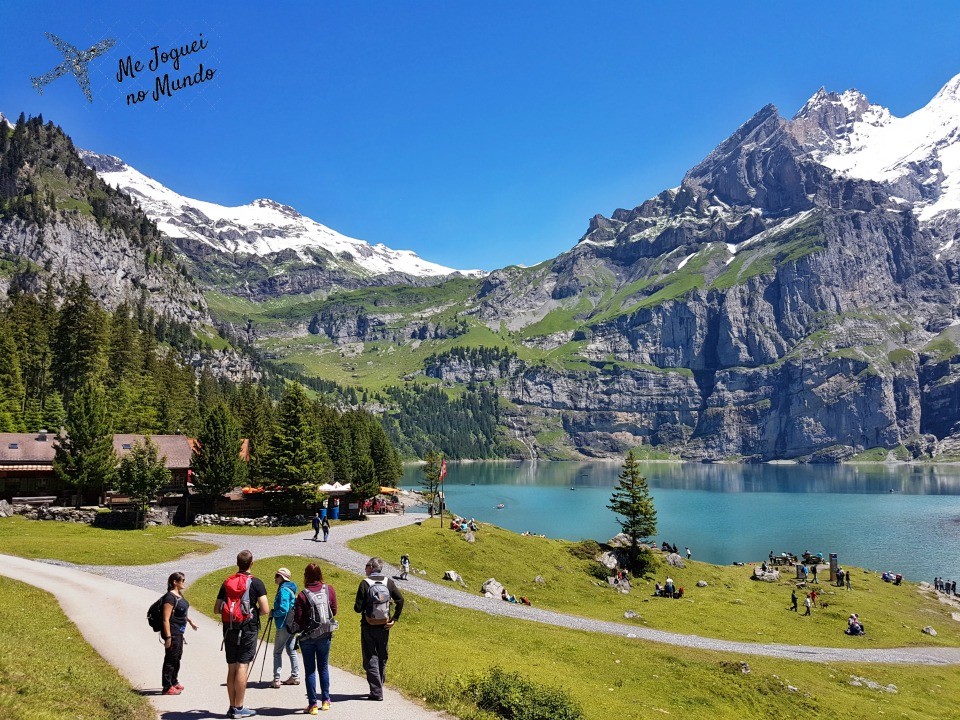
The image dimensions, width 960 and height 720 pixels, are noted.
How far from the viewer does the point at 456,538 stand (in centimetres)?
6138

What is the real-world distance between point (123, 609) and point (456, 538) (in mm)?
38402

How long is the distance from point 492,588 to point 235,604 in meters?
38.9

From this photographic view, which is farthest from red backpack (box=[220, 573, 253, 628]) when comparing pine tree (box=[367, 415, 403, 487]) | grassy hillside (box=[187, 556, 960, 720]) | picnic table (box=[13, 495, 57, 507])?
pine tree (box=[367, 415, 403, 487])

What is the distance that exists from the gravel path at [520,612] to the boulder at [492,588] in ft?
8.76

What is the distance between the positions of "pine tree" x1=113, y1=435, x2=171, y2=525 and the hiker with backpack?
55.2 meters

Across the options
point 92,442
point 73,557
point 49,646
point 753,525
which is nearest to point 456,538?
point 73,557

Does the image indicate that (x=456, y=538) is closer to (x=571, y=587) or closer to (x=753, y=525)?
(x=571, y=587)

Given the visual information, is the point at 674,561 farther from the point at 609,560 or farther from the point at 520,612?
the point at 520,612

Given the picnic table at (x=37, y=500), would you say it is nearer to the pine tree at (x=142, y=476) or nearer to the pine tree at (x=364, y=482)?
the pine tree at (x=142, y=476)

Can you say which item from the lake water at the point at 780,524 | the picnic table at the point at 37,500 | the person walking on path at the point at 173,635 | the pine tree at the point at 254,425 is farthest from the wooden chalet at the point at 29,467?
the lake water at the point at 780,524

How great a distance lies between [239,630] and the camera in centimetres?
1411

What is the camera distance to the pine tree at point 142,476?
61.9 meters

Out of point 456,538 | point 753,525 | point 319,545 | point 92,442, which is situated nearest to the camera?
point 319,545

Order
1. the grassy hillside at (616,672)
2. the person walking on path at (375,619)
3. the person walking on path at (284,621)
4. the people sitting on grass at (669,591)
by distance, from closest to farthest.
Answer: the person walking on path at (375,619) < the person walking on path at (284,621) < the grassy hillside at (616,672) < the people sitting on grass at (669,591)
